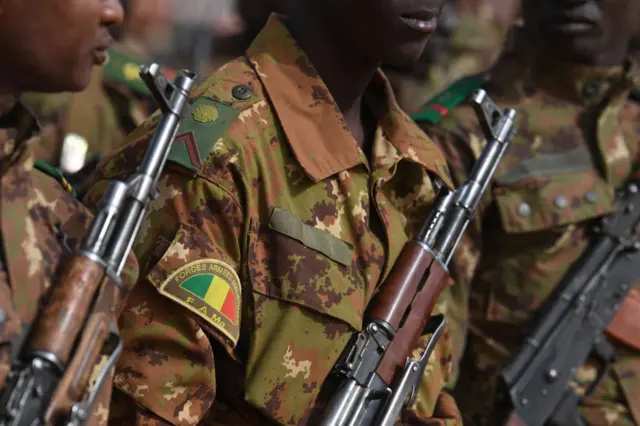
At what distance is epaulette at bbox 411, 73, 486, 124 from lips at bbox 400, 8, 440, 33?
75 centimetres

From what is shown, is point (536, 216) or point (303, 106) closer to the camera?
point (303, 106)

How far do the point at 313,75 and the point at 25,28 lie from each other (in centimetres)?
69

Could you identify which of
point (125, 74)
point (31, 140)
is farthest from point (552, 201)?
point (31, 140)

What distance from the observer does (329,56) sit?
6.71ft

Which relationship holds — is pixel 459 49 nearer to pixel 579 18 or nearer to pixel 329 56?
pixel 579 18

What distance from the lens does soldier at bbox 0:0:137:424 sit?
144 centimetres

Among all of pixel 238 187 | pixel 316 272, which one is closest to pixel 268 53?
pixel 238 187

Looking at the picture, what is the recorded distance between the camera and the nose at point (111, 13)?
1.52 metres

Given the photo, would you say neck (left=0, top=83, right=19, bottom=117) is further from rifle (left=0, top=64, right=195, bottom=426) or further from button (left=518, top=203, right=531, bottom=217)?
button (left=518, top=203, right=531, bottom=217)

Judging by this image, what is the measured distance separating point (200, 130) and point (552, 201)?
1225 millimetres

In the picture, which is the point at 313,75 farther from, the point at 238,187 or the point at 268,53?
the point at 238,187

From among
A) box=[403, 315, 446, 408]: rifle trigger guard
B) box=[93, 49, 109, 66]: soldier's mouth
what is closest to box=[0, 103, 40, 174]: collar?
box=[93, 49, 109, 66]: soldier's mouth

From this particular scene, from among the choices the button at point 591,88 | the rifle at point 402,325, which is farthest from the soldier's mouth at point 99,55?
the button at point 591,88

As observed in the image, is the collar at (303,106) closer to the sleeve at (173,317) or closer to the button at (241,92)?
the button at (241,92)
